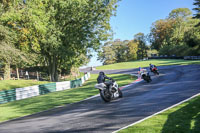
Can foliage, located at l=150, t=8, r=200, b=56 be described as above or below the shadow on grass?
above

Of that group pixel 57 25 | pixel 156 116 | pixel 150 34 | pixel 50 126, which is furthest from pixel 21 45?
pixel 150 34

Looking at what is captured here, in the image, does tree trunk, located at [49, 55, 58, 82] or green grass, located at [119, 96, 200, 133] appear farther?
tree trunk, located at [49, 55, 58, 82]

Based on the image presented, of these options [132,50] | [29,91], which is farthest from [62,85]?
[132,50]

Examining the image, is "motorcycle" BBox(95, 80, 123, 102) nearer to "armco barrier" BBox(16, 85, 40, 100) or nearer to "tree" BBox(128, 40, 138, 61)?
"armco barrier" BBox(16, 85, 40, 100)

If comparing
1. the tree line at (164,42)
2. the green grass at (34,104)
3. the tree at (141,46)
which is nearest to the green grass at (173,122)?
the green grass at (34,104)

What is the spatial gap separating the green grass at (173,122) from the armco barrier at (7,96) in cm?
1526

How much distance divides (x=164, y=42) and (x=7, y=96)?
80.2 metres

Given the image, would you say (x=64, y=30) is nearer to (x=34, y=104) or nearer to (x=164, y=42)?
(x=34, y=104)

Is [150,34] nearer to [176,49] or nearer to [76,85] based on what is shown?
[176,49]

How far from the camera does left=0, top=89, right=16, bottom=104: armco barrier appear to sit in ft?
59.1

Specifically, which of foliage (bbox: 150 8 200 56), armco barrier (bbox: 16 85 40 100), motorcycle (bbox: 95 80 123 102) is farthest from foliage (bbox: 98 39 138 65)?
motorcycle (bbox: 95 80 123 102)

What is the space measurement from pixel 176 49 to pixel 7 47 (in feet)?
210

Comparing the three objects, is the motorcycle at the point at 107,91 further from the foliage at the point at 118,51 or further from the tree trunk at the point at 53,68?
the foliage at the point at 118,51

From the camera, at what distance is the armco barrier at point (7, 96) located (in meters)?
18.0
